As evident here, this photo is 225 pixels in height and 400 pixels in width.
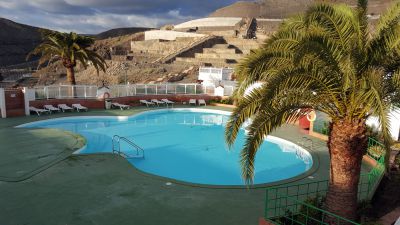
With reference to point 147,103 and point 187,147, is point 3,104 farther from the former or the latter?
point 187,147

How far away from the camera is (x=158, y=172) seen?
13.9m

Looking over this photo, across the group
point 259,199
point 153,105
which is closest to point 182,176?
point 259,199

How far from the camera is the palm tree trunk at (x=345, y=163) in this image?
6.45 meters

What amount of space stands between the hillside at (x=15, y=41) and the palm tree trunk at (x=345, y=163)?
259 feet

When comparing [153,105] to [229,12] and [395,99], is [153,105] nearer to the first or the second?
[395,99]

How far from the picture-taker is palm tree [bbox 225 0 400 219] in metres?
6.28

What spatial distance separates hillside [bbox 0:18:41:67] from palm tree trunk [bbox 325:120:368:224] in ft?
259

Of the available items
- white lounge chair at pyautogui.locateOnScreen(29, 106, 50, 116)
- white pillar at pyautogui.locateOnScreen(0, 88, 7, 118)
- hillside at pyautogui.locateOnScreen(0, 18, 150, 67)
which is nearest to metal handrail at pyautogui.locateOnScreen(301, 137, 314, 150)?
white lounge chair at pyautogui.locateOnScreen(29, 106, 50, 116)

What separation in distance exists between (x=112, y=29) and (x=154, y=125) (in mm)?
113080

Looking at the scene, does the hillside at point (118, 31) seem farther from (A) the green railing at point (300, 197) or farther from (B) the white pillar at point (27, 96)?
(A) the green railing at point (300, 197)

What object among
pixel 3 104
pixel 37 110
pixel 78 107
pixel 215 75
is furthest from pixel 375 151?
pixel 3 104

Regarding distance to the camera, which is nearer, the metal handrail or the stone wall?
the metal handrail

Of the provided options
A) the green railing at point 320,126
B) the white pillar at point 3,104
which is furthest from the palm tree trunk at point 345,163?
the white pillar at point 3,104

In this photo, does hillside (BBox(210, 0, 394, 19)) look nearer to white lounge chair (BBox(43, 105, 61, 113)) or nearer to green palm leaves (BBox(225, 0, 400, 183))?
white lounge chair (BBox(43, 105, 61, 113))
